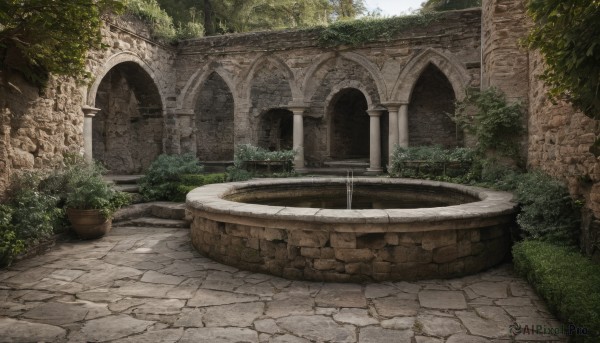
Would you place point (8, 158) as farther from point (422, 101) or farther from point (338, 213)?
point (422, 101)

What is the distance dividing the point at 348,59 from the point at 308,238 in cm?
805

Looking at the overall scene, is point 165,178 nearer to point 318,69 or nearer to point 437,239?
point 318,69

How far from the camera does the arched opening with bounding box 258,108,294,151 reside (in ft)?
44.5

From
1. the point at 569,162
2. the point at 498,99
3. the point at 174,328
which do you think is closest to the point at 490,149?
the point at 498,99

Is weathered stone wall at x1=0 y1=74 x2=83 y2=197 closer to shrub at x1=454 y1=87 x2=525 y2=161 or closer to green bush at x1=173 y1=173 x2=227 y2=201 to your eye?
green bush at x1=173 y1=173 x2=227 y2=201

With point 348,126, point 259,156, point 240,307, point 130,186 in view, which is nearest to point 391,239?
point 240,307

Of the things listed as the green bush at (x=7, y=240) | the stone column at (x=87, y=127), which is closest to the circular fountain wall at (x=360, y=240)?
the green bush at (x=7, y=240)

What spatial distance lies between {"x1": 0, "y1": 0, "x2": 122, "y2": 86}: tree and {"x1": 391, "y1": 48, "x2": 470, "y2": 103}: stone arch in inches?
305

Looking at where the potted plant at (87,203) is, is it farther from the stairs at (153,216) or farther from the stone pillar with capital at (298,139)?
the stone pillar with capital at (298,139)

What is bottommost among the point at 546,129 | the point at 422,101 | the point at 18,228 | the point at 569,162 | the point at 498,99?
the point at 18,228

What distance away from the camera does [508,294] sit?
3.56 meters

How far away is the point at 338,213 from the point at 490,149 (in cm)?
470

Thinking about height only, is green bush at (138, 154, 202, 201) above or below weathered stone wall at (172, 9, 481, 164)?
below

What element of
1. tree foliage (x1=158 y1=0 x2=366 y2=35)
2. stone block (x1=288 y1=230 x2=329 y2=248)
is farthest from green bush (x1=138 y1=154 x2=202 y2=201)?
tree foliage (x1=158 y1=0 x2=366 y2=35)
